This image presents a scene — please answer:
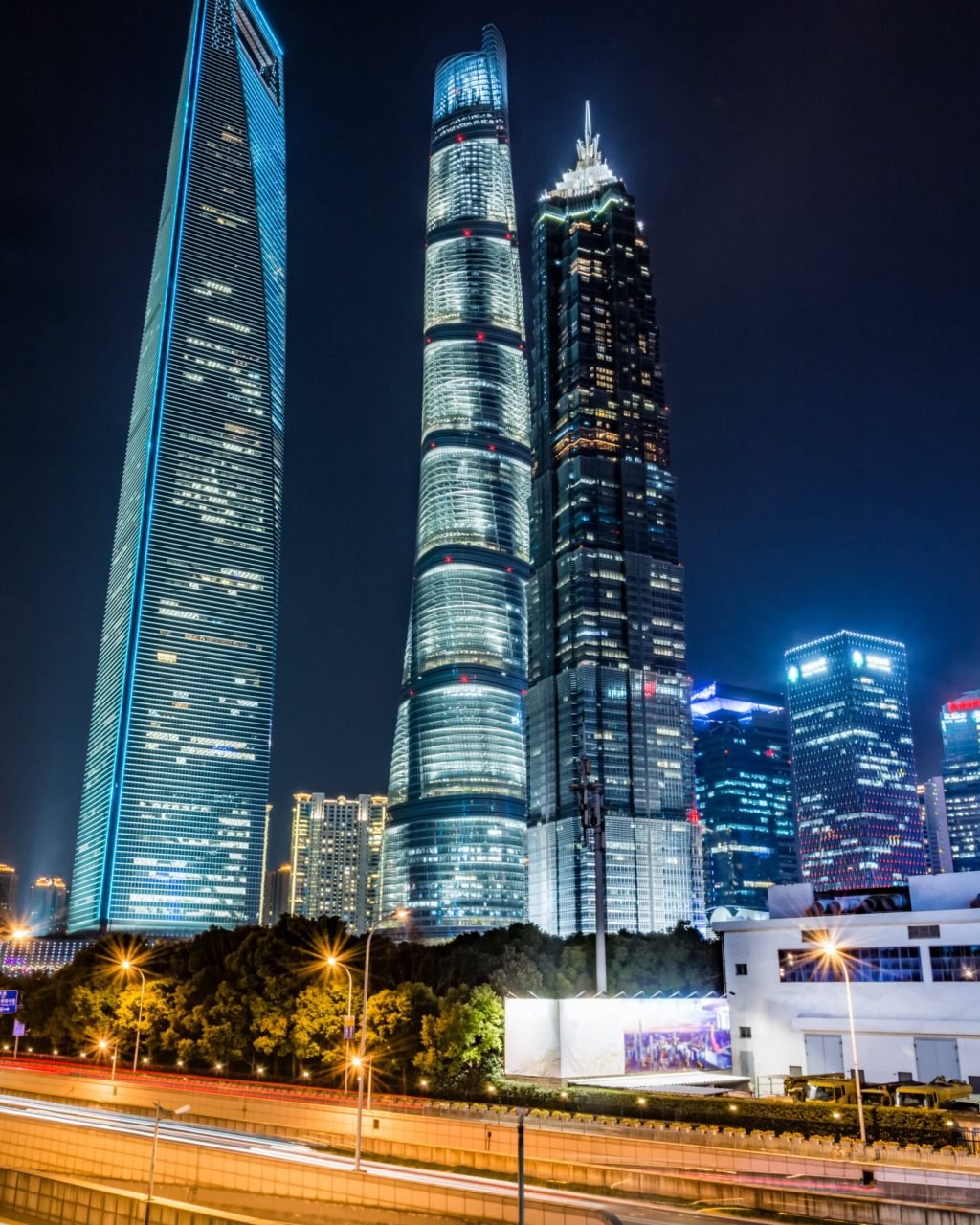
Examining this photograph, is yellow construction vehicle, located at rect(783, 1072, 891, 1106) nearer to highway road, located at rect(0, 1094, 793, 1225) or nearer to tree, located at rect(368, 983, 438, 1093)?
highway road, located at rect(0, 1094, 793, 1225)

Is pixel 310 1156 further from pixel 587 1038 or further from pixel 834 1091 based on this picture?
pixel 834 1091

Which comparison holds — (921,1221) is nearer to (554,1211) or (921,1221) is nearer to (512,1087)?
(554,1211)

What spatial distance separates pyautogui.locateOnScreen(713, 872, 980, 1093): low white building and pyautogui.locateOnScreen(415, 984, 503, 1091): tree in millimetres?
18347

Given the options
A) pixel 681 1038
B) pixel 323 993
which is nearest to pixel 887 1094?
pixel 681 1038

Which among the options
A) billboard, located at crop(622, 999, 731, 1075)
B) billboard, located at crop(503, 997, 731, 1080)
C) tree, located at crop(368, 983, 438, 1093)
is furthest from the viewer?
tree, located at crop(368, 983, 438, 1093)

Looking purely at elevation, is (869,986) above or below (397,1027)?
above

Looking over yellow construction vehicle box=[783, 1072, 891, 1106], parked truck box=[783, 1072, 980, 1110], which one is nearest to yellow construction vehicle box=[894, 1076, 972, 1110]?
parked truck box=[783, 1072, 980, 1110]

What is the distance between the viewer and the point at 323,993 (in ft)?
268

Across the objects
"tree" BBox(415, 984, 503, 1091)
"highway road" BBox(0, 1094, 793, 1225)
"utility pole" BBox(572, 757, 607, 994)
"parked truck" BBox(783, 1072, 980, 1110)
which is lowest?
"highway road" BBox(0, 1094, 793, 1225)

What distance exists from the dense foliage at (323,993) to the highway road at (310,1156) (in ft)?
60.6

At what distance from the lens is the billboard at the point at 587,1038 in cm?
7188

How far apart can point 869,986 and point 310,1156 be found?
4325cm

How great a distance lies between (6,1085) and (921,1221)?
6474 centimetres

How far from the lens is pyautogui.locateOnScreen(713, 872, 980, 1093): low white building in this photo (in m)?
71.5
